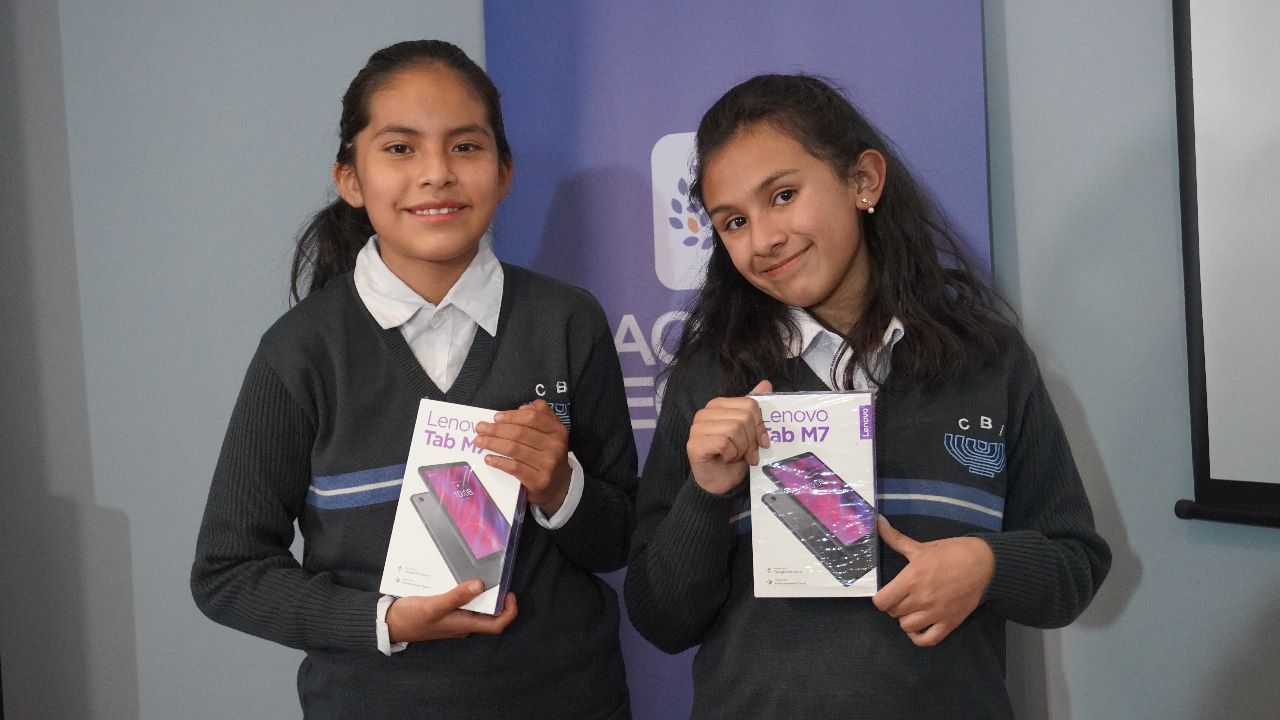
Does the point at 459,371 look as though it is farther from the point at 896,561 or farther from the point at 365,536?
the point at 896,561

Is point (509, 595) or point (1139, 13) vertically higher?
point (1139, 13)

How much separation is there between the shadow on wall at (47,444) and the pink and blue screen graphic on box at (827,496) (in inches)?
76.7

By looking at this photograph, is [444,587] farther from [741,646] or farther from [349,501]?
[741,646]

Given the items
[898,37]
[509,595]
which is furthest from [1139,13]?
[509,595]

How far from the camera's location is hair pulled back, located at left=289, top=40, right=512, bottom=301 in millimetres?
1637

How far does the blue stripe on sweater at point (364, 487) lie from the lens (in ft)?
4.90

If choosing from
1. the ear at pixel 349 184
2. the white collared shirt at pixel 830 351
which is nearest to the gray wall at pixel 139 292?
the ear at pixel 349 184

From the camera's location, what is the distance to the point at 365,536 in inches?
58.6

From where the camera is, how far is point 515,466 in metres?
1.40

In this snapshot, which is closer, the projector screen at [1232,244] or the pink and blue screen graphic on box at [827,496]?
the pink and blue screen graphic on box at [827,496]

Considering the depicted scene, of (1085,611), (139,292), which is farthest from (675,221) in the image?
(139,292)

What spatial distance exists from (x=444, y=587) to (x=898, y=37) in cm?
140

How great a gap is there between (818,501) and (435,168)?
2.46 feet

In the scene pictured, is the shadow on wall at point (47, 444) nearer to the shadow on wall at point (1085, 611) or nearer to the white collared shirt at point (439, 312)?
the white collared shirt at point (439, 312)
